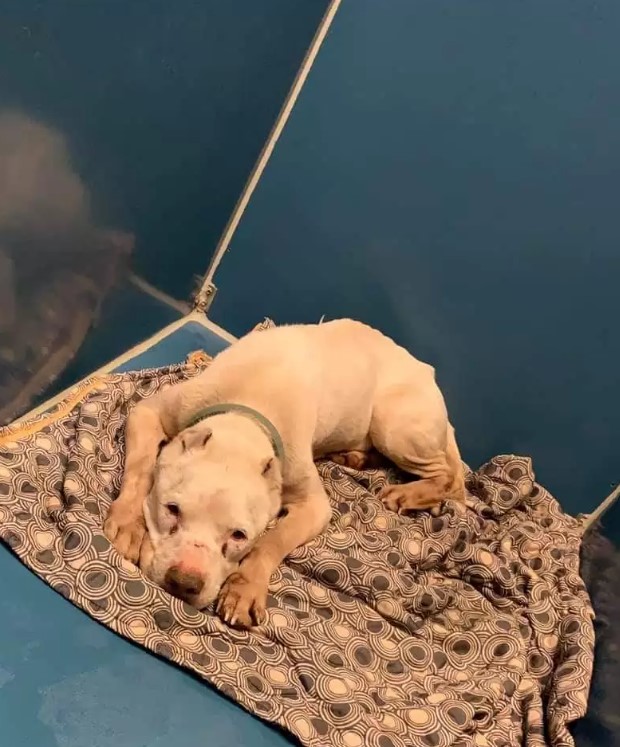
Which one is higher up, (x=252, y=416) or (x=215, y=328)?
(x=252, y=416)

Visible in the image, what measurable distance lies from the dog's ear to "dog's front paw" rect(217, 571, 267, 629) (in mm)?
337

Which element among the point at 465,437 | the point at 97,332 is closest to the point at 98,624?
the point at 97,332

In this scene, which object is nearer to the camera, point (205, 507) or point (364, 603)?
point (205, 507)

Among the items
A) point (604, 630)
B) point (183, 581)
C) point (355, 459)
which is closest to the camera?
point (183, 581)

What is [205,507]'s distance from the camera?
201 cm

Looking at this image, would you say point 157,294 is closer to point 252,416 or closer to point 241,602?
point 252,416

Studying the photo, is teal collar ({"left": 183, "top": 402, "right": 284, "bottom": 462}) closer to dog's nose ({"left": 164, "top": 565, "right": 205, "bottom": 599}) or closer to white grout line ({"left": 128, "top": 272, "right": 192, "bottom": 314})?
dog's nose ({"left": 164, "top": 565, "right": 205, "bottom": 599})

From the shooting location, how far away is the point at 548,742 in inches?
88.2

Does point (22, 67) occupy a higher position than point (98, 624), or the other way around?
point (22, 67)

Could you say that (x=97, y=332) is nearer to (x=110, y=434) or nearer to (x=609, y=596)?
(x=110, y=434)

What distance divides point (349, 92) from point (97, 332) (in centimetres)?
123

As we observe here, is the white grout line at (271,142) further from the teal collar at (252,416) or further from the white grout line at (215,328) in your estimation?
the teal collar at (252,416)

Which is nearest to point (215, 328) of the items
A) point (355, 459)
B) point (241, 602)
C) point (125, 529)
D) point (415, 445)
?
point (355, 459)

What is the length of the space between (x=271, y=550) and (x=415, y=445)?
72 cm
